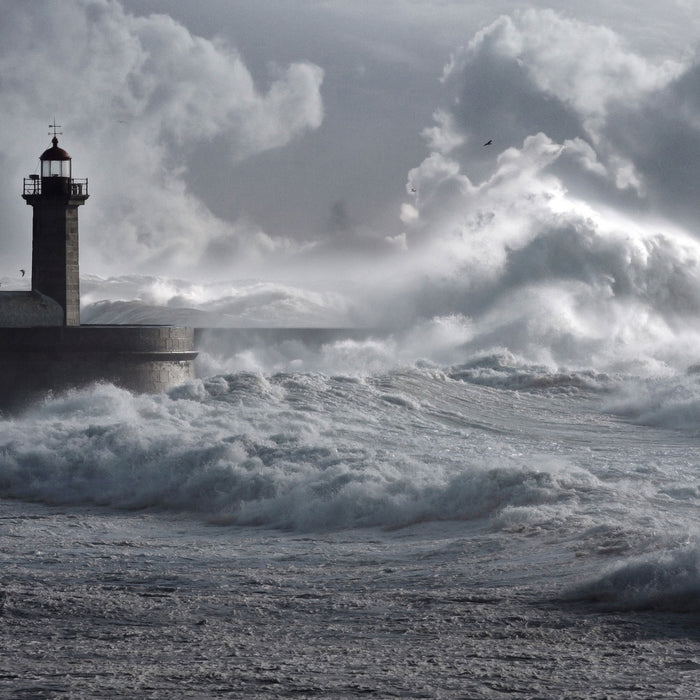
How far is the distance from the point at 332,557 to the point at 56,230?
11.4m

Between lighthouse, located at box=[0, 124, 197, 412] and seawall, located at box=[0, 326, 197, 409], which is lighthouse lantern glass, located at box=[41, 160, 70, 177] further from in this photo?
seawall, located at box=[0, 326, 197, 409]

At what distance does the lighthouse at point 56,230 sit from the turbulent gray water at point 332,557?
280 cm

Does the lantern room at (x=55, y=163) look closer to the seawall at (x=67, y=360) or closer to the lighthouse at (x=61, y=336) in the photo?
the lighthouse at (x=61, y=336)

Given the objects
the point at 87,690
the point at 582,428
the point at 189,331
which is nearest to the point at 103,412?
the point at 189,331

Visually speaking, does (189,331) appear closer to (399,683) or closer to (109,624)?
(109,624)

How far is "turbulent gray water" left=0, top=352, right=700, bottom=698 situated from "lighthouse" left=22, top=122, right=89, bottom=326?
2804 millimetres

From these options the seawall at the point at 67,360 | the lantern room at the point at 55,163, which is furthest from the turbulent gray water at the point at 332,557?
the lantern room at the point at 55,163

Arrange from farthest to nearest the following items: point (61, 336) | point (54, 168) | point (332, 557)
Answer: point (54, 168) → point (61, 336) → point (332, 557)

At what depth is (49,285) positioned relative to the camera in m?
18.3

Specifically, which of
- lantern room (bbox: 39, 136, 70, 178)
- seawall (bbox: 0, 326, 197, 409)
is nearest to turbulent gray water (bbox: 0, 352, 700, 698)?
seawall (bbox: 0, 326, 197, 409)

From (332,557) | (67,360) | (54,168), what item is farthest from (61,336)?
(332,557)

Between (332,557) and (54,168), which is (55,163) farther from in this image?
(332,557)

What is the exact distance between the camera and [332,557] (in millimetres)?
8281

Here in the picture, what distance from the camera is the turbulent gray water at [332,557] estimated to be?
5.63 m
